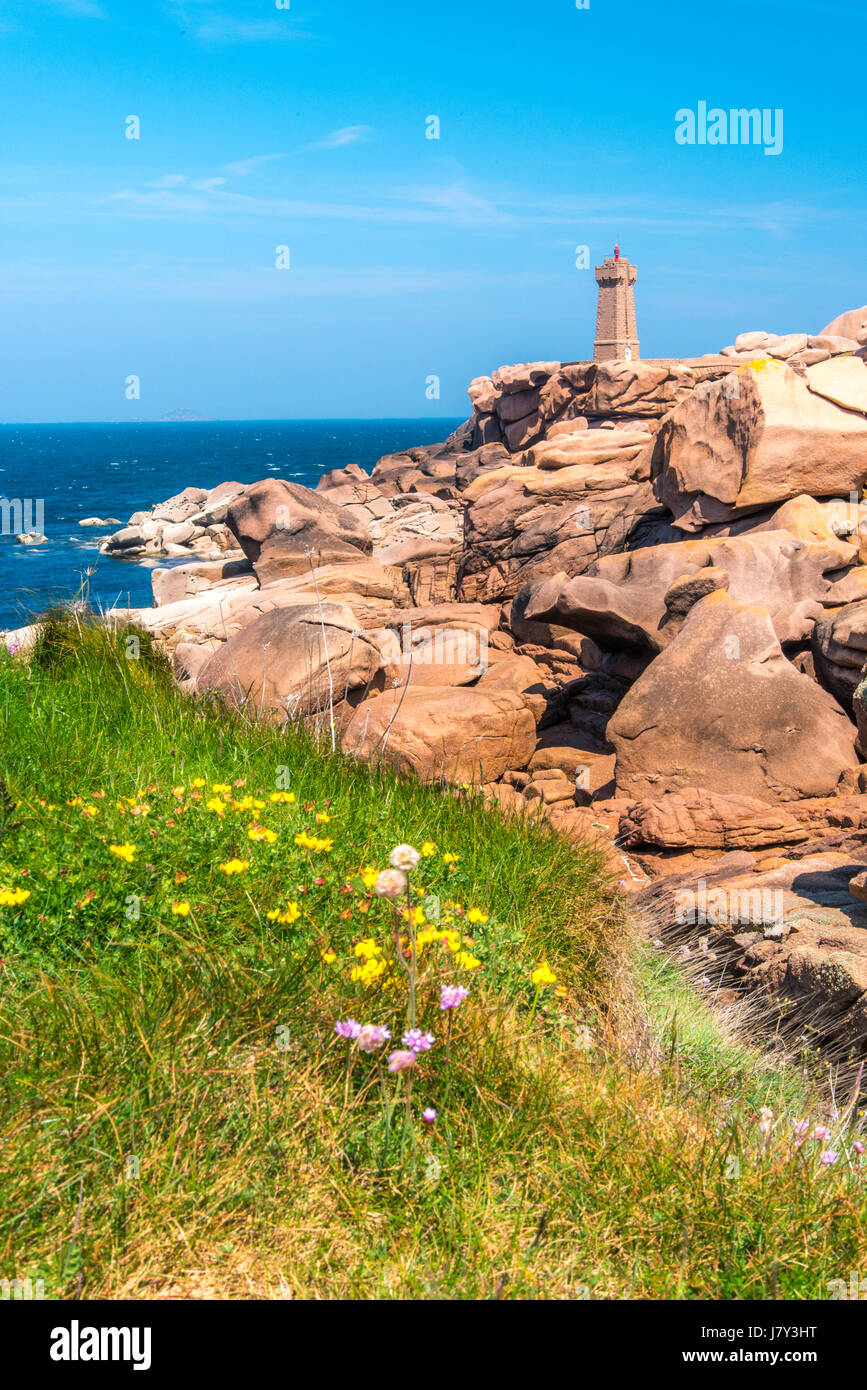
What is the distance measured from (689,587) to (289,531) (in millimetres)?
12654

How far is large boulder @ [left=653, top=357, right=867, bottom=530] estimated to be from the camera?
11.5 metres

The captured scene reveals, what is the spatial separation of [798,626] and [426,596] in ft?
33.5

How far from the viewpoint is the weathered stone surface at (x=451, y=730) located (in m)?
8.84

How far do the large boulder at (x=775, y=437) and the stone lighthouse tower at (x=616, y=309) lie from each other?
4499cm

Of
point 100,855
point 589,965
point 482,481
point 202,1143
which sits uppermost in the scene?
point 482,481

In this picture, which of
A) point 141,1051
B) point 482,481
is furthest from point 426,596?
point 141,1051

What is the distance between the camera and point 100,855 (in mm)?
3805

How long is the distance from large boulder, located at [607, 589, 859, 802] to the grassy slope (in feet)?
14.6

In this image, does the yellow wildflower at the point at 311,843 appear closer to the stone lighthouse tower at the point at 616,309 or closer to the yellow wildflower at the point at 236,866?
the yellow wildflower at the point at 236,866

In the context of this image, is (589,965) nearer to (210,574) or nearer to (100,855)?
(100,855)

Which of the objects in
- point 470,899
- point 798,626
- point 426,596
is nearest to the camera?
point 470,899

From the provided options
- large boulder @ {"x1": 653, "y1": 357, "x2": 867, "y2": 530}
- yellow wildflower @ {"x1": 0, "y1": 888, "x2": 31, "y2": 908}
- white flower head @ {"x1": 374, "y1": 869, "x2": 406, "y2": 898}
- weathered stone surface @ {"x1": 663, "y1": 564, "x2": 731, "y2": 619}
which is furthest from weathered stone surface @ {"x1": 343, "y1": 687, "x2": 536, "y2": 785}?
white flower head @ {"x1": 374, "y1": 869, "x2": 406, "y2": 898}

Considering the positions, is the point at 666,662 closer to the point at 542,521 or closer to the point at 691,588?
the point at 691,588

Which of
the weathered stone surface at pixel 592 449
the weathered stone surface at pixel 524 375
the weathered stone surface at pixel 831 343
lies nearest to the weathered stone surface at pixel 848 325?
the weathered stone surface at pixel 831 343
